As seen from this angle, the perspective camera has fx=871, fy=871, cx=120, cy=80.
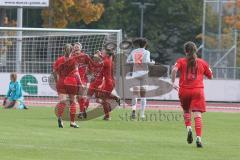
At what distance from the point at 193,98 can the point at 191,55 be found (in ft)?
2.58

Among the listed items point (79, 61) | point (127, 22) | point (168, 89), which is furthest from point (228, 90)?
point (127, 22)

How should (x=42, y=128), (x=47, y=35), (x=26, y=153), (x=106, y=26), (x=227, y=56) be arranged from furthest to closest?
1. (x=106, y=26)
2. (x=227, y=56)
3. (x=47, y=35)
4. (x=42, y=128)
5. (x=26, y=153)

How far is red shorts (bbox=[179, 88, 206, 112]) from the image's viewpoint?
15.7 m

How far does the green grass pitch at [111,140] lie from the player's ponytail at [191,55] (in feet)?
4.59

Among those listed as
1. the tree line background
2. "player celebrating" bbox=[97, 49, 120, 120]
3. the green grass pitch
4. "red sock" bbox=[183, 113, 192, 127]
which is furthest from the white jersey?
the tree line background

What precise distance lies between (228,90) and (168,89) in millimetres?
3197

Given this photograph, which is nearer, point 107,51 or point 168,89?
point 107,51

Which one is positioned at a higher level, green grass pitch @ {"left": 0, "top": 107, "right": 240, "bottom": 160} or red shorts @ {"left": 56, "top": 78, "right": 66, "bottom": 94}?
red shorts @ {"left": 56, "top": 78, "right": 66, "bottom": 94}

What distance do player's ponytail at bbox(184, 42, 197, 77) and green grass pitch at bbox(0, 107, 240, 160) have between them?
140 centimetres

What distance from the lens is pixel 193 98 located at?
51.9 ft

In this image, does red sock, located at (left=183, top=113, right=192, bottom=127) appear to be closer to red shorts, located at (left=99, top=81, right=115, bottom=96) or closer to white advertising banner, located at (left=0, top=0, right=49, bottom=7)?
red shorts, located at (left=99, top=81, right=115, bottom=96)

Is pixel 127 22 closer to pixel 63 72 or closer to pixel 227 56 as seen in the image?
pixel 227 56

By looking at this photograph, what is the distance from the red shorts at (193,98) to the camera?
1573 cm

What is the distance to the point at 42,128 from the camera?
19.1m
